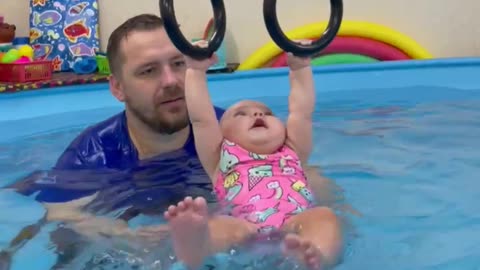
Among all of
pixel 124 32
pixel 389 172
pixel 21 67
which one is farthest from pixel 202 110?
pixel 21 67

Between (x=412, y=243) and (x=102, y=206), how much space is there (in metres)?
1.05

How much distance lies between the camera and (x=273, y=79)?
5066 millimetres

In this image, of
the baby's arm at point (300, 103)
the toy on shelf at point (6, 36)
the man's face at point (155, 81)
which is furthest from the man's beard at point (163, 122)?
the toy on shelf at point (6, 36)

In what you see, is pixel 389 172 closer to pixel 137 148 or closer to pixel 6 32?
pixel 137 148

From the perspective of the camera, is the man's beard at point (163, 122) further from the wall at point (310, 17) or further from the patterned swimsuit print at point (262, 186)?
the wall at point (310, 17)

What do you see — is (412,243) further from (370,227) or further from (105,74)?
(105,74)

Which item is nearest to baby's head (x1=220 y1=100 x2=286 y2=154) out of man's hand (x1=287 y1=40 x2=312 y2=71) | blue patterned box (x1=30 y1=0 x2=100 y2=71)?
man's hand (x1=287 y1=40 x2=312 y2=71)

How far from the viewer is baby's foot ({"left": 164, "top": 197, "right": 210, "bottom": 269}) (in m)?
1.76

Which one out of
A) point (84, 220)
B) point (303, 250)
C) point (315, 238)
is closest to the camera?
point (303, 250)

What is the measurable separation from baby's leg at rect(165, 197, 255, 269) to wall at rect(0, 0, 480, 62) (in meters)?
4.31

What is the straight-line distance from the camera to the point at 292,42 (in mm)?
2145

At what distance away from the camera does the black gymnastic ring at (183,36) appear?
205 centimetres

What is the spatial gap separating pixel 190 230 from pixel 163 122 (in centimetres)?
99

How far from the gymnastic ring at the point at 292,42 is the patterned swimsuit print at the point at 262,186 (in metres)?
0.35
